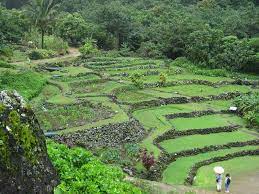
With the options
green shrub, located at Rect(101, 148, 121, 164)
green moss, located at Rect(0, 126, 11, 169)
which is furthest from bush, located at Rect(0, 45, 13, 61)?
green moss, located at Rect(0, 126, 11, 169)

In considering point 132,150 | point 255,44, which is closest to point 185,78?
point 255,44

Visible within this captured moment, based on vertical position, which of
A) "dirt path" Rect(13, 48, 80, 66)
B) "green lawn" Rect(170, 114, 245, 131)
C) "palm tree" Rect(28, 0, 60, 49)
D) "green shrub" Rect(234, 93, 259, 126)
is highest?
"palm tree" Rect(28, 0, 60, 49)

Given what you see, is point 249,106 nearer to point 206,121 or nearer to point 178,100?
point 206,121

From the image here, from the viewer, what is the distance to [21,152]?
786 centimetres

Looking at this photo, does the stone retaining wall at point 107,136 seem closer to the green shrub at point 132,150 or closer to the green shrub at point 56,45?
the green shrub at point 132,150

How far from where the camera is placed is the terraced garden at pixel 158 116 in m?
25.1

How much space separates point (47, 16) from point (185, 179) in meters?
34.3

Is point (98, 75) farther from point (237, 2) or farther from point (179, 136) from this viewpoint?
point (237, 2)

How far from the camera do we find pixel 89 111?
3030 centimetres

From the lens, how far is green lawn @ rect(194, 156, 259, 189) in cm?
2289

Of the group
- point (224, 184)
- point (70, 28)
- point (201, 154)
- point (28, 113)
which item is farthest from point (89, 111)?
point (70, 28)

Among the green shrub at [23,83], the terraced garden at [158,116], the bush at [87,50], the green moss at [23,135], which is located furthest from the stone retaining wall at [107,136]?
the bush at [87,50]

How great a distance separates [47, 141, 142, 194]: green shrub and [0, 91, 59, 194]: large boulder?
0.60 metres

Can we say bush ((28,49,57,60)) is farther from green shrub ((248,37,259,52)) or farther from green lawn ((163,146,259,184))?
green lawn ((163,146,259,184))
